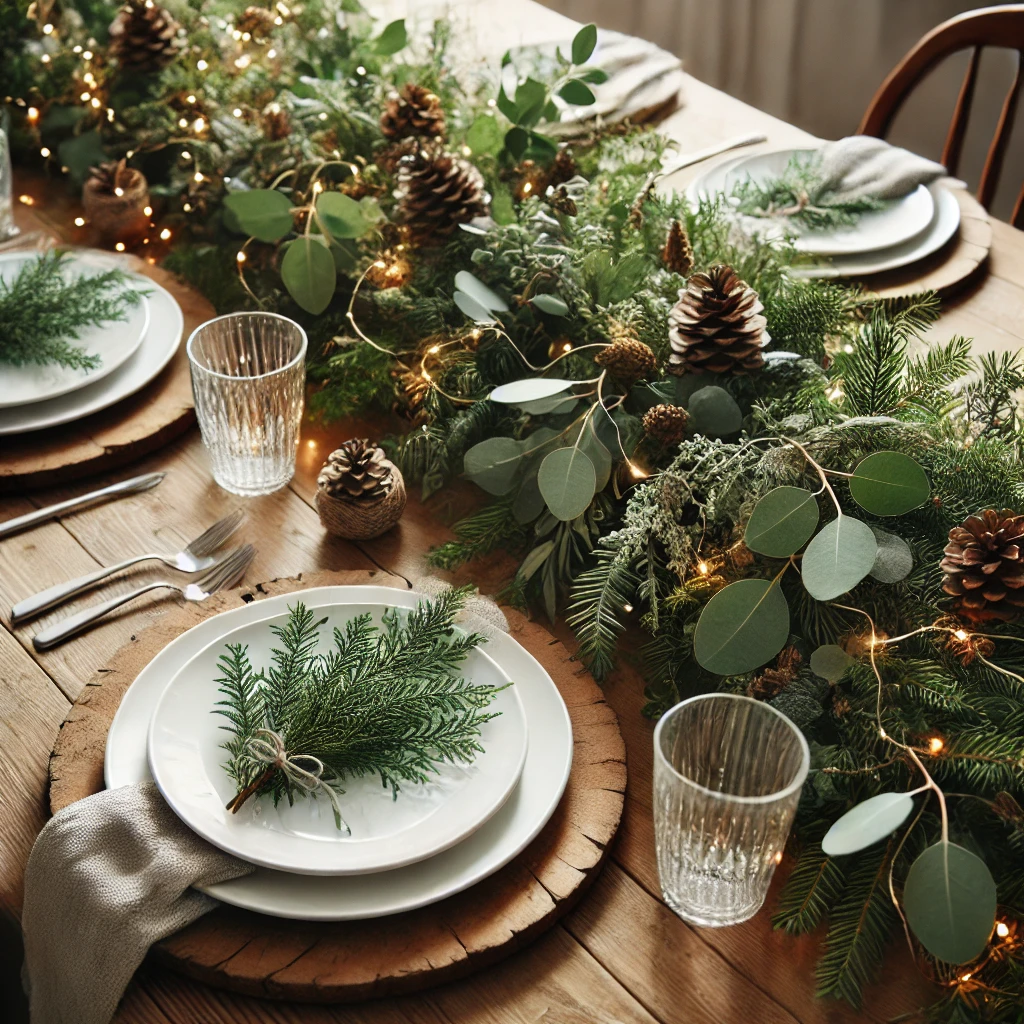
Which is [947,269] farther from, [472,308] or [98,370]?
[98,370]

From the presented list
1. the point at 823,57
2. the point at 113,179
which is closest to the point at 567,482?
the point at 113,179

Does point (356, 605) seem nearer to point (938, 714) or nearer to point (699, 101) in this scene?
point (938, 714)

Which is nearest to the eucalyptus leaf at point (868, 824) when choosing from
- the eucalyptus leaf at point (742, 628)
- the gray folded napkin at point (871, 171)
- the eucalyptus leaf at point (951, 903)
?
the eucalyptus leaf at point (951, 903)

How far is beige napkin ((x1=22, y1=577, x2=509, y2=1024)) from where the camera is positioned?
67 centimetres

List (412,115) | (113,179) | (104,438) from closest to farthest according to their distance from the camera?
(104,438)
(412,115)
(113,179)

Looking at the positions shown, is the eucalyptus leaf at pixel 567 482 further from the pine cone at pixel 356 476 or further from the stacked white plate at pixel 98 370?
the stacked white plate at pixel 98 370

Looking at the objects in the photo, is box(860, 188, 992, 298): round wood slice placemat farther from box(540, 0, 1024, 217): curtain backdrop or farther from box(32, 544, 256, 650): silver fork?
box(540, 0, 1024, 217): curtain backdrop

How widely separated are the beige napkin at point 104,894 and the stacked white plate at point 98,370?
53 cm

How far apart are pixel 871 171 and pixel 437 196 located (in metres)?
0.58

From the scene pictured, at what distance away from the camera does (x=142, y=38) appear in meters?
1.56

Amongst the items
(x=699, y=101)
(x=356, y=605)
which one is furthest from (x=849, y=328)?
(x=699, y=101)

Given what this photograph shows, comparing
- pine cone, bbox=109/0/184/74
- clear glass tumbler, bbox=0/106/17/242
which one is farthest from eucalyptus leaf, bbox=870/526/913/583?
pine cone, bbox=109/0/184/74

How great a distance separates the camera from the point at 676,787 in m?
0.65

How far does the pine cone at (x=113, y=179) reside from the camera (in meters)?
1.46
